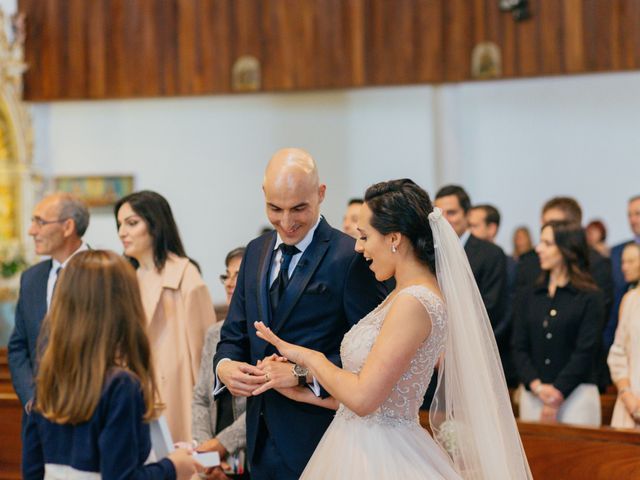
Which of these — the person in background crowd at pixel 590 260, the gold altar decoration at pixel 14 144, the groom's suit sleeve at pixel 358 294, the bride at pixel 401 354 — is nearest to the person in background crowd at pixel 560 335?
the person in background crowd at pixel 590 260

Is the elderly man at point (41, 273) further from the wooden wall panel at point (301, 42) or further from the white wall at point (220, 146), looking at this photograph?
the white wall at point (220, 146)

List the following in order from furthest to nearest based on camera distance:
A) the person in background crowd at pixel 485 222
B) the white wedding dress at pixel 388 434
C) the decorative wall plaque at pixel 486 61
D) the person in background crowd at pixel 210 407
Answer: the decorative wall plaque at pixel 486 61, the person in background crowd at pixel 485 222, the person in background crowd at pixel 210 407, the white wedding dress at pixel 388 434

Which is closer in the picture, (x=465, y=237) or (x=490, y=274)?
(x=490, y=274)

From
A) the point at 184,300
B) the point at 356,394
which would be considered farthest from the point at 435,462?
the point at 184,300

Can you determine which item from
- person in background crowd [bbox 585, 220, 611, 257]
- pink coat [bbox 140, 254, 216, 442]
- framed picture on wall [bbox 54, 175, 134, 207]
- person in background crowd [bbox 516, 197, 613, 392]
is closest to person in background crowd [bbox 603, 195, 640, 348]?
person in background crowd [bbox 516, 197, 613, 392]

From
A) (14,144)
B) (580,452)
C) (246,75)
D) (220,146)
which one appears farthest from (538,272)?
(14,144)

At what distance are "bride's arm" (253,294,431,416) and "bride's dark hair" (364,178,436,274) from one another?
23 centimetres

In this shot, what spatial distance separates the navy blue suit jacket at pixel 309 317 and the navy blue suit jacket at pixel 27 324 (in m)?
1.31

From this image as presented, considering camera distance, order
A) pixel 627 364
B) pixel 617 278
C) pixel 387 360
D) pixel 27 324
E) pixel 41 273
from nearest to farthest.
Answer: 1. pixel 387 360
2. pixel 27 324
3. pixel 41 273
4. pixel 627 364
5. pixel 617 278

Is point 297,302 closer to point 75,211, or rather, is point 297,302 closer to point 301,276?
point 301,276

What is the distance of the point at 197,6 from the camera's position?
36.9 feet

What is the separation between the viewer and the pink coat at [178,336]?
4.56m

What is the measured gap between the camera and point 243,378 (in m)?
3.30

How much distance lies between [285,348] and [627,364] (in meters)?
2.51
